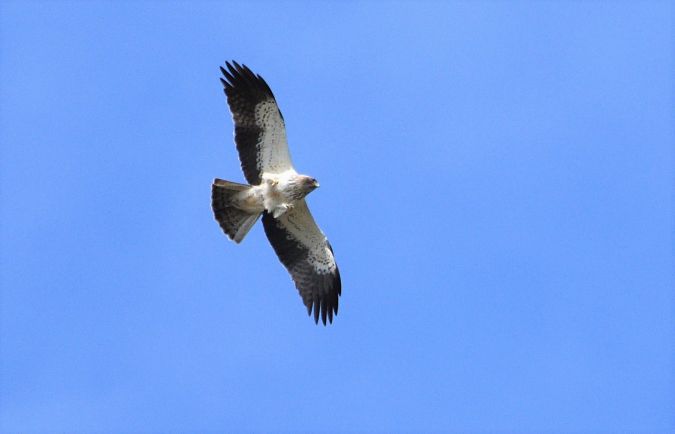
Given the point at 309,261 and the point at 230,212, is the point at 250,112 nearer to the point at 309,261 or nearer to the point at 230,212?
the point at 230,212

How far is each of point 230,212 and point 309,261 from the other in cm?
153

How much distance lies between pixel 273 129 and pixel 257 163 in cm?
50

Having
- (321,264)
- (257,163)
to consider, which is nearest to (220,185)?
(257,163)

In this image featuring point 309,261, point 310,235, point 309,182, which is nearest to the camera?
point 309,182

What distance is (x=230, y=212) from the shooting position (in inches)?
629

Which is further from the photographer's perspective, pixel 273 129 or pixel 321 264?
pixel 321 264

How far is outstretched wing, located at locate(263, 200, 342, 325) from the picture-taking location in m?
16.6

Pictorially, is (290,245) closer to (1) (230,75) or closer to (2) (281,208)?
(2) (281,208)

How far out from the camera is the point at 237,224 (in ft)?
52.5

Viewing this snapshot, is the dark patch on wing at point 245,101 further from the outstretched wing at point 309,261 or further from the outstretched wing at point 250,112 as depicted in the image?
the outstretched wing at point 309,261

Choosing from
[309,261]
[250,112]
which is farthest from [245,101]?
[309,261]

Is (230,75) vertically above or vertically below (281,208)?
above

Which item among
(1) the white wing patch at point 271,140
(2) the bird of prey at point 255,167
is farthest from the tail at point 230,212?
(1) the white wing patch at point 271,140

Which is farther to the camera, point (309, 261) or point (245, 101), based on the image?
point (309, 261)
